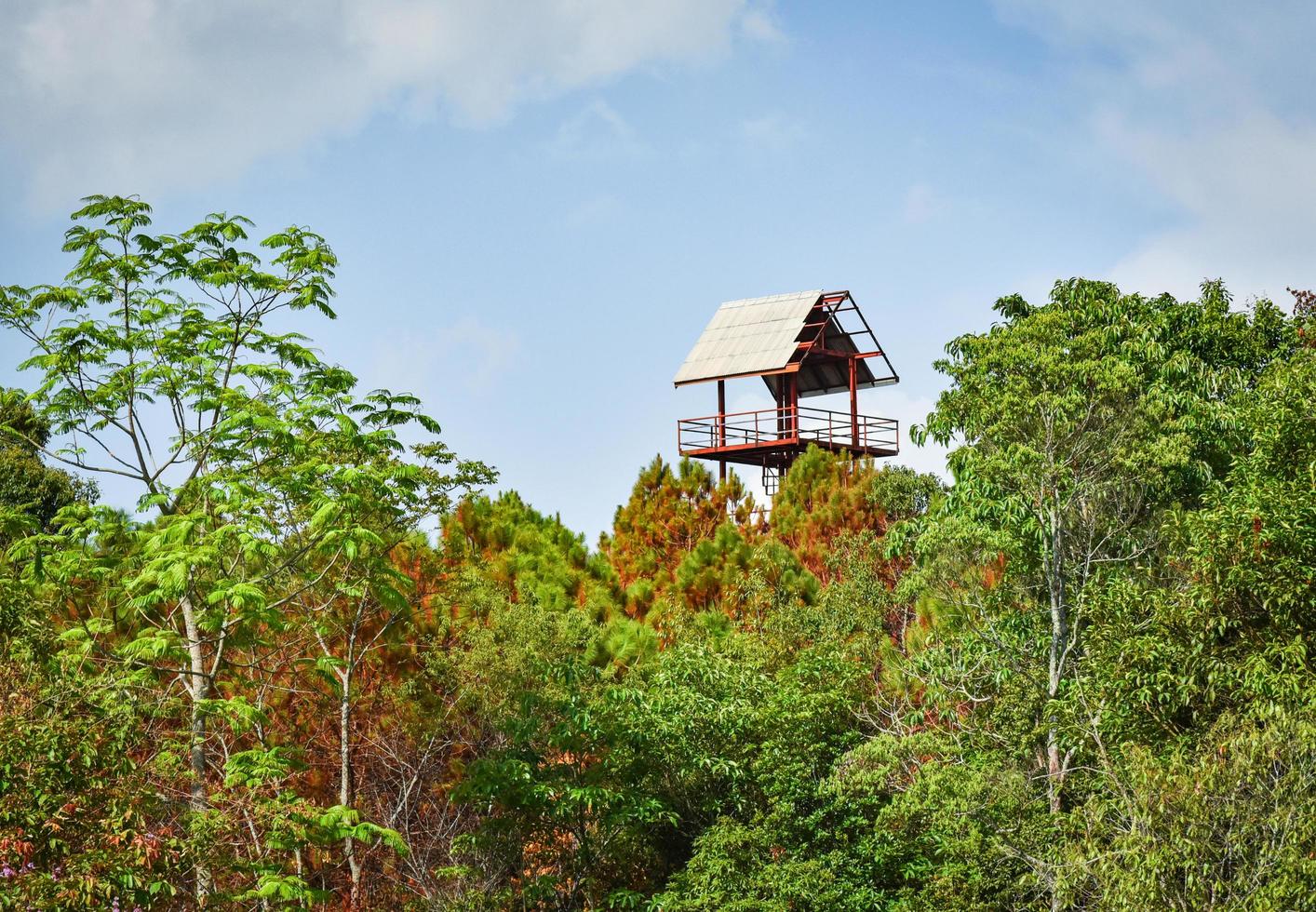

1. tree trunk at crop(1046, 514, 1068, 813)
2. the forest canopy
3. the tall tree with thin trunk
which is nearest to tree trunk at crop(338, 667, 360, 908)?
the forest canopy

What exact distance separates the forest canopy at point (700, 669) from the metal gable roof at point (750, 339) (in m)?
10.3

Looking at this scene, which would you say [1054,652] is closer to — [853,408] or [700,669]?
[700,669]

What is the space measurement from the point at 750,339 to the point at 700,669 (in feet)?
50.3

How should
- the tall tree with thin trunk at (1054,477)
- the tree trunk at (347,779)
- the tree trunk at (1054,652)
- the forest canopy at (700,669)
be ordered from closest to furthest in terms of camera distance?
the forest canopy at (700,669), the tree trunk at (1054,652), the tall tree with thin trunk at (1054,477), the tree trunk at (347,779)

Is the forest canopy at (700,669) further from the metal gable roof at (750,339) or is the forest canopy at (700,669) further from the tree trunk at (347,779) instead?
the metal gable roof at (750,339)

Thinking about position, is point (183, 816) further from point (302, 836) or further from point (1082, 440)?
point (1082, 440)

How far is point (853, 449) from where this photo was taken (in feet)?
95.4

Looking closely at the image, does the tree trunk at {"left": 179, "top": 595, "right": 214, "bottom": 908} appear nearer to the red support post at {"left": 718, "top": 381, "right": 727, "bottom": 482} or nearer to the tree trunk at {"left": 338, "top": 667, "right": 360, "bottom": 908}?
the tree trunk at {"left": 338, "top": 667, "right": 360, "bottom": 908}

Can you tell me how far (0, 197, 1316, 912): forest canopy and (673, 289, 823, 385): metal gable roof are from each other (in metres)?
10.3

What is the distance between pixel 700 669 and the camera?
15.3 meters

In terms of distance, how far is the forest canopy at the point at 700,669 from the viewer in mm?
10477

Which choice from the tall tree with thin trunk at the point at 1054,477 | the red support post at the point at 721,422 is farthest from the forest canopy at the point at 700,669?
the red support post at the point at 721,422

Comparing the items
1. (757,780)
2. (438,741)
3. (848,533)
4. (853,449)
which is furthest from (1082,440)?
(853,449)

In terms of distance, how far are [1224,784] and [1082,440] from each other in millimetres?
5357
